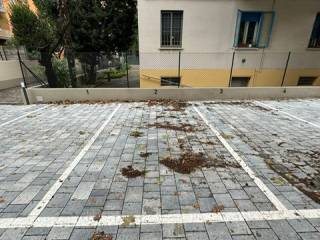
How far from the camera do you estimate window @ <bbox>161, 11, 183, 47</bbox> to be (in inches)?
379

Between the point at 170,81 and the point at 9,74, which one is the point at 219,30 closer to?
the point at 170,81

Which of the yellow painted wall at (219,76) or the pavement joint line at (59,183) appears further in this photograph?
the yellow painted wall at (219,76)

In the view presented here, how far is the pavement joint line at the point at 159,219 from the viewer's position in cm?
228

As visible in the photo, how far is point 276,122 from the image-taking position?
5.79 meters

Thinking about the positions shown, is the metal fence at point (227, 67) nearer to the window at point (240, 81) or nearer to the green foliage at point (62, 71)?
the window at point (240, 81)

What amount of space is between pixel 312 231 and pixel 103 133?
4.31 m

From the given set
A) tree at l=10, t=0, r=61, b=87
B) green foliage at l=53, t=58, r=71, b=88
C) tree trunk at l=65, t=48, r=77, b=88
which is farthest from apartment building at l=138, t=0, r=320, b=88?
tree at l=10, t=0, r=61, b=87

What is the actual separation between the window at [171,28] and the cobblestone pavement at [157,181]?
5.81 meters

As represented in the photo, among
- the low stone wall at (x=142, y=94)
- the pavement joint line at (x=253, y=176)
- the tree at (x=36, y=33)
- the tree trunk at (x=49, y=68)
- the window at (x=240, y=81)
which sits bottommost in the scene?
the pavement joint line at (x=253, y=176)

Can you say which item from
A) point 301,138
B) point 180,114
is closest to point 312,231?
point 301,138

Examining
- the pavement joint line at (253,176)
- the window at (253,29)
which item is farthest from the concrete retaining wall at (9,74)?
the window at (253,29)

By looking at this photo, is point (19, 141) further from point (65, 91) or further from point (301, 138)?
point (301, 138)

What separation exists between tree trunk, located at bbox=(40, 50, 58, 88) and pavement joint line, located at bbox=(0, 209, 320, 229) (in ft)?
26.5

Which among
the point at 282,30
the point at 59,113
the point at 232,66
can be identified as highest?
the point at 282,30
